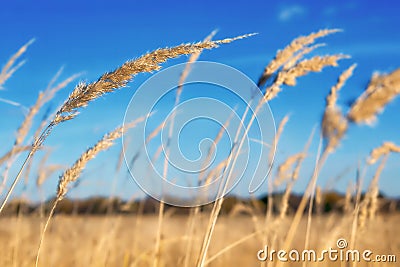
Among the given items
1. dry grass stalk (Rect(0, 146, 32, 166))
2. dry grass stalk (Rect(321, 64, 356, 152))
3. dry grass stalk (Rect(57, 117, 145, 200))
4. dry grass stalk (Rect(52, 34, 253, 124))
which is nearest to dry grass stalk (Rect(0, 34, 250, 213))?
dry grass stalk (Rect(52, 34, 253, 124))

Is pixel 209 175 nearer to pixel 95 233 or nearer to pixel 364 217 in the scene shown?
pixel 364 217

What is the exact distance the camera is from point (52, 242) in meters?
4.98

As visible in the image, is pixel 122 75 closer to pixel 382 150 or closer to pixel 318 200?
pixel 382 150

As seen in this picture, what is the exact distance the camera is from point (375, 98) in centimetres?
186

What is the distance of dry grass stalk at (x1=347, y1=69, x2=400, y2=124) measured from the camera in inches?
70.8

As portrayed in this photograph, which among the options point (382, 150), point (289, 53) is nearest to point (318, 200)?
point (382, 150)

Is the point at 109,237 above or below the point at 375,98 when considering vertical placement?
below

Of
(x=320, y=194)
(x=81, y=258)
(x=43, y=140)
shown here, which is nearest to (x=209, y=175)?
(x=320, y=194)

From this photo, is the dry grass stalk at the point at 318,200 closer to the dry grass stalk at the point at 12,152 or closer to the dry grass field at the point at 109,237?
the dry grass field at the point at 109,237

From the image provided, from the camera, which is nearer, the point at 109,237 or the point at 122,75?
the point at 122,75

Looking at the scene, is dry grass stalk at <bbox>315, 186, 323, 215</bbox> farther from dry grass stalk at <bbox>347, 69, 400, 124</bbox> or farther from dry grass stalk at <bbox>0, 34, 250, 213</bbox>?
dry grass stalk at <bbox>0, 34, 250, 213</bbox>

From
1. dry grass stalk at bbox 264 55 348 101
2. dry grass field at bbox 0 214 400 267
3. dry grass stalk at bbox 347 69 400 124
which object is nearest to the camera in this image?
dry grass stalk at bbox 347 69 400 124

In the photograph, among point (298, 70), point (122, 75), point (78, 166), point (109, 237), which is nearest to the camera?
point (122, 75)

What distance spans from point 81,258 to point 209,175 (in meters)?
2.05
